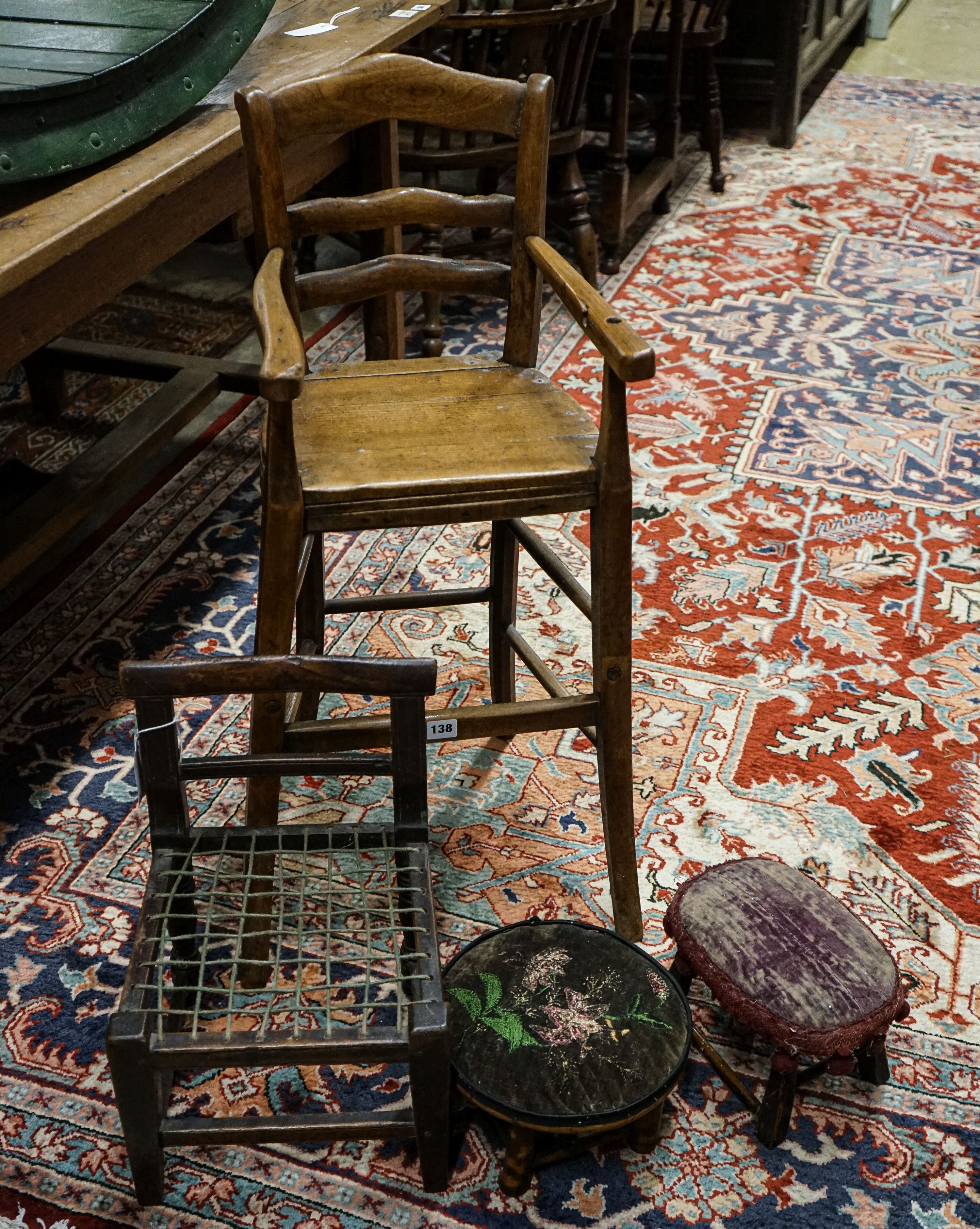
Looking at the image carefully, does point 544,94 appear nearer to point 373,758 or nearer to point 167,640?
point 373,758

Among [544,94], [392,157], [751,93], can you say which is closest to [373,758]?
[544,94]

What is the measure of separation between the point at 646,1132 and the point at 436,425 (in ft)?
3.28

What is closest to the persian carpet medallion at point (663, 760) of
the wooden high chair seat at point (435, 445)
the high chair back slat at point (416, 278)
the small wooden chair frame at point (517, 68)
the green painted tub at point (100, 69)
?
the small wooden chair frame at point (517, 68)

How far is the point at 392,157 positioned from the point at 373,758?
1.61 m

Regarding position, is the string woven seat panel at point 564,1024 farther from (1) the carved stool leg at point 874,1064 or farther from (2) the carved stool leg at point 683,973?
(1) the carved stool leg at point 874,1064

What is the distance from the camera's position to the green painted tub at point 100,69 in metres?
1.82

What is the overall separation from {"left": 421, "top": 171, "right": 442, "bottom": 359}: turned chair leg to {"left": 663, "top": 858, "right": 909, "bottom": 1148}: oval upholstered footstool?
2.09m

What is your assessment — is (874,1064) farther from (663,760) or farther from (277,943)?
(277,943)

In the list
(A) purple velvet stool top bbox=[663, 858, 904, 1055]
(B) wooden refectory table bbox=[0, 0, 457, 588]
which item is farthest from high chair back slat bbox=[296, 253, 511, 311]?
(A) purple velvet stool top bbox=[663, 858, 904, 1055]

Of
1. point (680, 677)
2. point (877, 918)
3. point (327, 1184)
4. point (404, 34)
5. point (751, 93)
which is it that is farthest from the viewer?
point (751, 93)

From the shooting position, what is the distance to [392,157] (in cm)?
268

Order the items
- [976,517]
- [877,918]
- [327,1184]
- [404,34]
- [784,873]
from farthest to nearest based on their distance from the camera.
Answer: [976,517], [404,34], [877,918], [784,873], [327,1184]

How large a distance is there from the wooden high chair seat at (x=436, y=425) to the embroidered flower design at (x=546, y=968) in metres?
0.23

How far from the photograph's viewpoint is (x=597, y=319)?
1621mm
